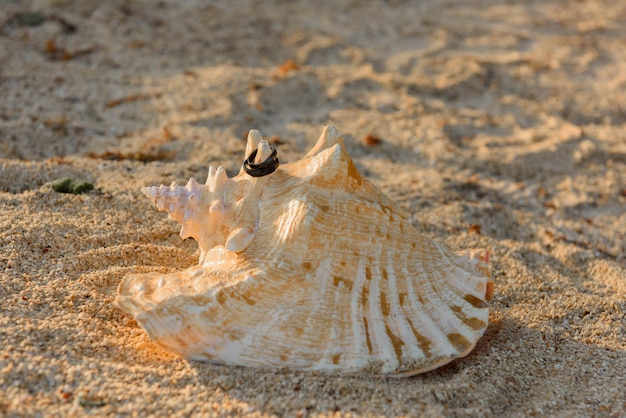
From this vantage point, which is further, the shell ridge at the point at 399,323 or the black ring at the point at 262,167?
the black ring at the point at 262,167

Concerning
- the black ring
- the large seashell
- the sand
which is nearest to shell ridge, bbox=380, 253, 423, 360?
the large seashell

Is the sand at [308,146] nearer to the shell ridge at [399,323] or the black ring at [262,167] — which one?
the shell ridge at [399,323]

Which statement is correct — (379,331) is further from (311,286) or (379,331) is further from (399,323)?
(311,286)

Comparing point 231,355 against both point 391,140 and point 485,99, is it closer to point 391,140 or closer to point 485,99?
point 391,140

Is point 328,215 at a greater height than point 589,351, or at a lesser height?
greater

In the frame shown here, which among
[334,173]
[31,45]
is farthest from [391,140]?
[31,45]

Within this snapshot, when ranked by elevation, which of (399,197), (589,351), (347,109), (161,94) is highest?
(161,94)

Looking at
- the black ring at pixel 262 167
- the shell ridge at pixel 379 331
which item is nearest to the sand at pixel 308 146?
the shell ridge at pixel 379 331

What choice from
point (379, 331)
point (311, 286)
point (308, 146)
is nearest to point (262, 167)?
point (311, 286)
